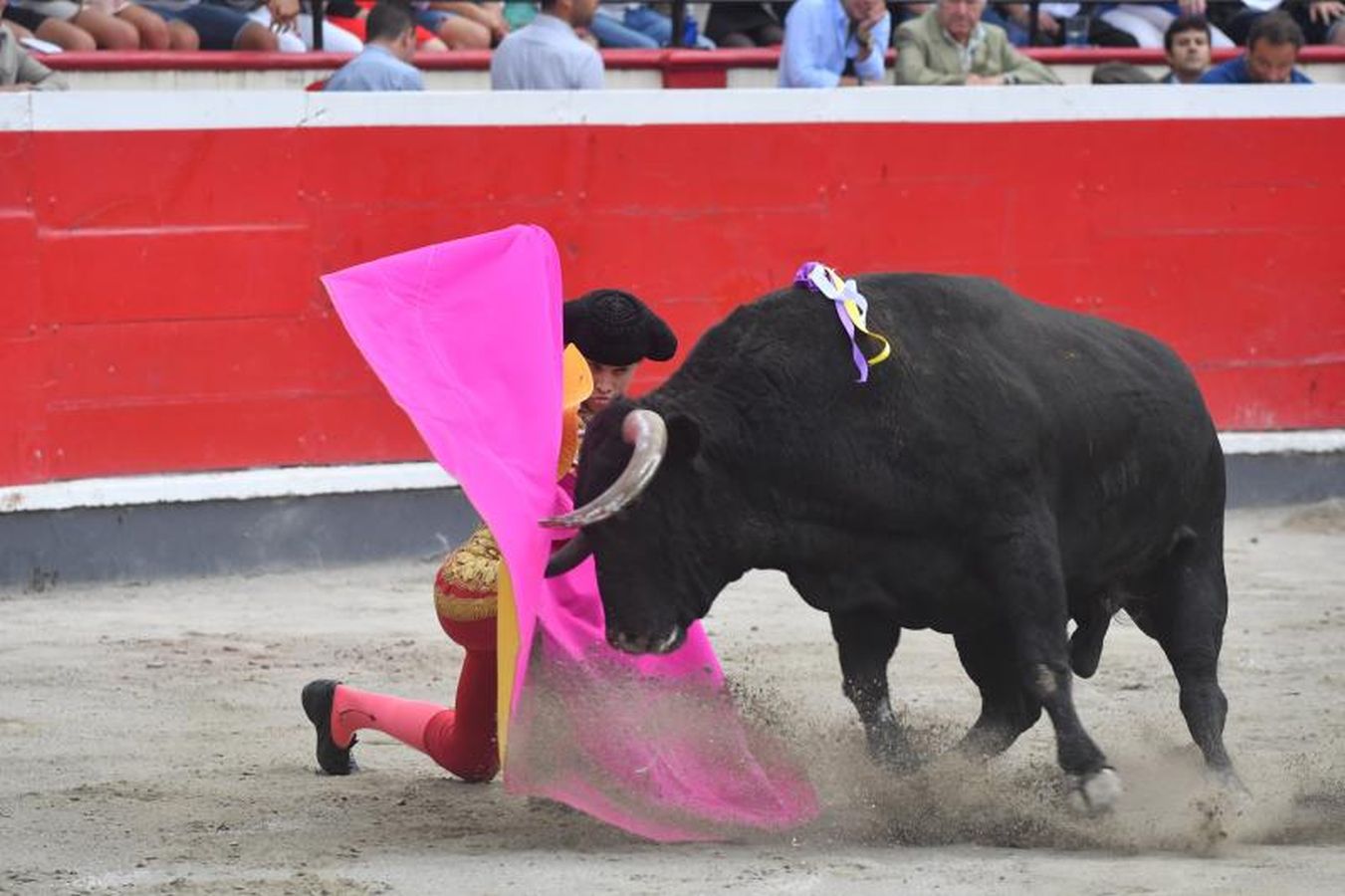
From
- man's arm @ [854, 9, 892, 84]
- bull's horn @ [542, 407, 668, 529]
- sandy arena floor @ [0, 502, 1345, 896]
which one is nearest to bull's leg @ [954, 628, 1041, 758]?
sandy arena floor @ [0, 502, 1345, 896]

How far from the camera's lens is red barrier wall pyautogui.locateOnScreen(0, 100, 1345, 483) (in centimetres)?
641

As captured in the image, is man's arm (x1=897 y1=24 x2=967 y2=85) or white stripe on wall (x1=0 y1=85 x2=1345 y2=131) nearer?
white stripe on wall (x1=0 y1=85 x2=1345 y2=131)

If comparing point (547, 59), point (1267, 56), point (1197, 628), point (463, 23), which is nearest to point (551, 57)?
point (547, 59)

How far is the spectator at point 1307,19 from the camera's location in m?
9.66

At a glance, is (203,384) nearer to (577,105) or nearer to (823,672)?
(577,105)

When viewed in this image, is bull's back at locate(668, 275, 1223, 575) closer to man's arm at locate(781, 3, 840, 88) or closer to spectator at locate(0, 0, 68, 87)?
spectator at locate(0, 0, 68, 87)

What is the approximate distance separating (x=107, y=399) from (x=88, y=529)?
336 millimetres

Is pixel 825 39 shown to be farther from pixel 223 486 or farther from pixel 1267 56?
pixel 223 486

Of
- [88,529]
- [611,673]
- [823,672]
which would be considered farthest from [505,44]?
[611,673]

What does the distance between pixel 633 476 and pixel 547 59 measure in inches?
138

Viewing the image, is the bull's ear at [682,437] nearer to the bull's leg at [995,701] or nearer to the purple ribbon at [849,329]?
the purple ribbon at [849,329]

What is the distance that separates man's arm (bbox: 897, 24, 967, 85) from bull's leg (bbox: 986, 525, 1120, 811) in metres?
3.87

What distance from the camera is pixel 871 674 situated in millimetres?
4363

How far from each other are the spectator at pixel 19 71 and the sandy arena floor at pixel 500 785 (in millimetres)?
1306
